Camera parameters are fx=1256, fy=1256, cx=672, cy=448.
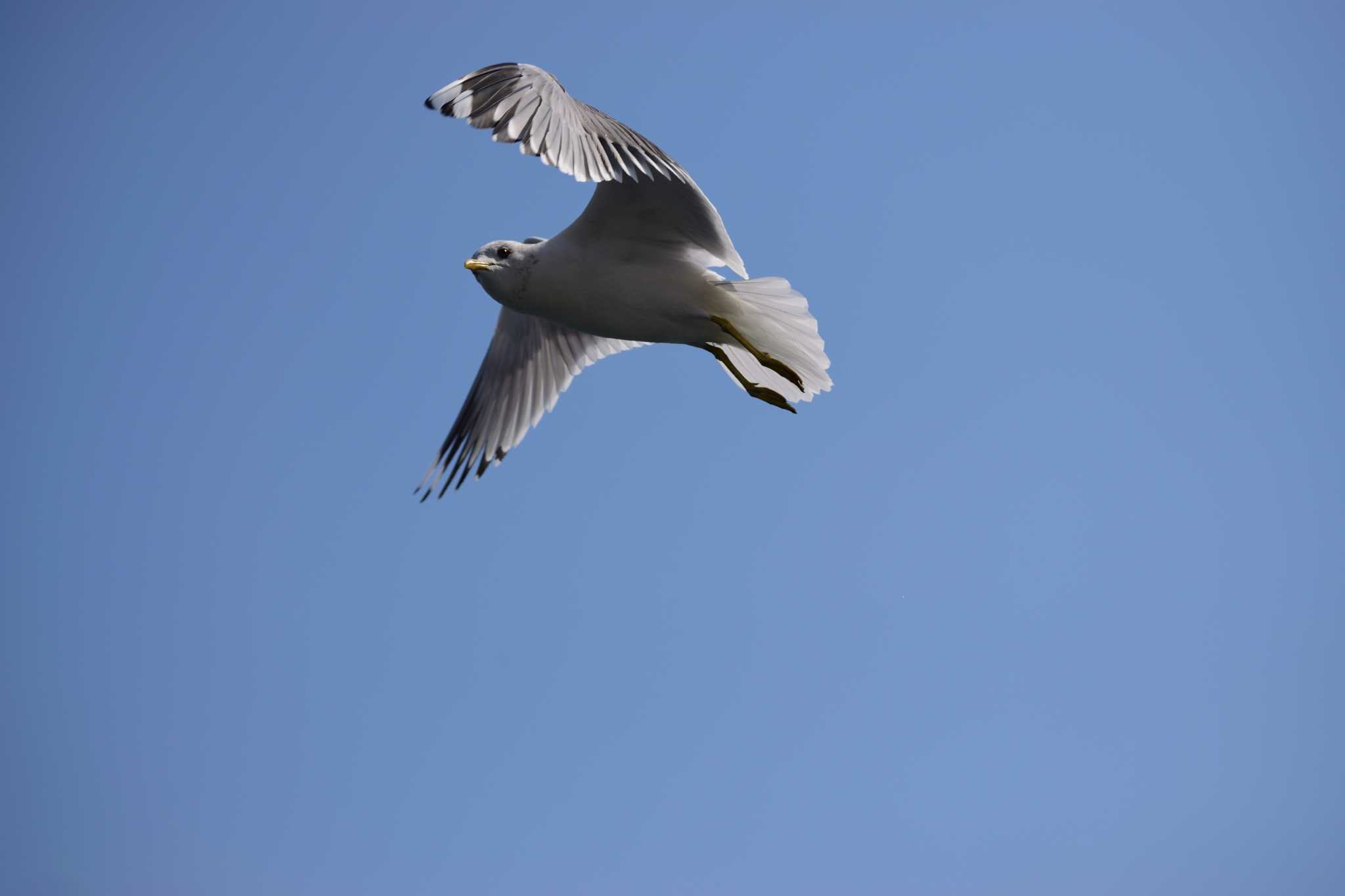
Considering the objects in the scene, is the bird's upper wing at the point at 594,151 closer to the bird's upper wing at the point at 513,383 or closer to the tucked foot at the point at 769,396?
the tucked foot at the point at 769,396

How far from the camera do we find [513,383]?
652cm

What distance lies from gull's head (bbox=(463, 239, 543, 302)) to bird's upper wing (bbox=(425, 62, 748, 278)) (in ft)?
0.88

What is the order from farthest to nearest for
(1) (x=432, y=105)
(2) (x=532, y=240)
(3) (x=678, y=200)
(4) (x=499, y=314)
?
(4) (x=499, y=314), (2) (x=532, y=240), (3) (x=678, y=200), (1) (x=432, y=105)

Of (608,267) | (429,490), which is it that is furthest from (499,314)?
(608,267)

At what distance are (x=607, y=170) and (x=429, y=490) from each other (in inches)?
127

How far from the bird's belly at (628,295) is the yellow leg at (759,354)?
7cm

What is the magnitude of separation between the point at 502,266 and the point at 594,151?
1294 millimetres

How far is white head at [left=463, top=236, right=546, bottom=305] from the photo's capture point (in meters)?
5.01

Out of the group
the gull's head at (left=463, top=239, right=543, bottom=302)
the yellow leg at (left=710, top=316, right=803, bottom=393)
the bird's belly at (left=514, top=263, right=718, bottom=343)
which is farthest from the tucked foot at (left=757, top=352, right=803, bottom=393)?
the gull's head at (left=463, top=239, right=543, bottom=302)

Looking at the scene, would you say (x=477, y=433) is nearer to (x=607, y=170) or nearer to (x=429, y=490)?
(x=429, y=490)

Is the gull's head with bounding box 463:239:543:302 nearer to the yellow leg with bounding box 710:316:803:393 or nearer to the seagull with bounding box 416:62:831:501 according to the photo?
the seagull with bounding box 416:62:831:501

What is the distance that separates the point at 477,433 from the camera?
662 cm

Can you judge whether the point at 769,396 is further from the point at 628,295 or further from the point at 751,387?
the point at 628,295

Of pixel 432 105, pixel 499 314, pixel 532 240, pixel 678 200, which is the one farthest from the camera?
pixel 499 314
